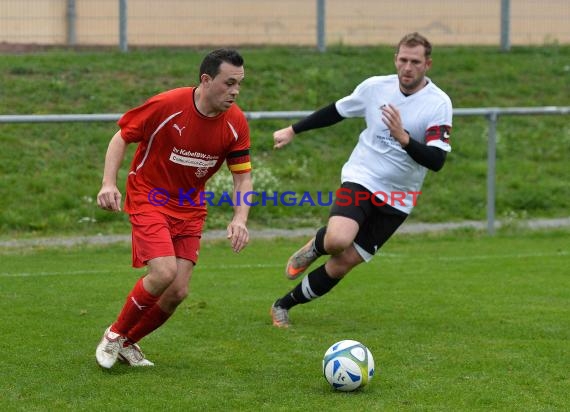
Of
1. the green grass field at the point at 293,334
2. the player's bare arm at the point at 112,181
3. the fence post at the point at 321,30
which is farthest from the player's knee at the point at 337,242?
the fence post at the point at 321,30

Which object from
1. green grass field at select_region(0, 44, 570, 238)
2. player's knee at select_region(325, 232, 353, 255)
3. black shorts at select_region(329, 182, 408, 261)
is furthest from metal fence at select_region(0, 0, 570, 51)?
player's knee at select_region(325, 232, 353, 255)

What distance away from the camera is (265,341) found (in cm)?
756

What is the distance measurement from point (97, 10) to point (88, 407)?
14318 mm

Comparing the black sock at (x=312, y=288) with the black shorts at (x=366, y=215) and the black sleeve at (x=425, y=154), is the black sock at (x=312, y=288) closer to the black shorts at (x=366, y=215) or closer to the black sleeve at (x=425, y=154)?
the black shorts at (x=366, y=215)

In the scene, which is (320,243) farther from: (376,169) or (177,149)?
(177,149)

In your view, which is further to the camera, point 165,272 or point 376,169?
point 376,169

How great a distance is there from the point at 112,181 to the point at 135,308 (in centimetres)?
81

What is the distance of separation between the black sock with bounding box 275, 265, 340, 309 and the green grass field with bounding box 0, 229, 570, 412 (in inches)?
7.6

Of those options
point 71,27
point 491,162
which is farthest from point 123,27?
point 491,162

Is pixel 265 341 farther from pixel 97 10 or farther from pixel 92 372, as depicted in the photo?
pixel 97 10

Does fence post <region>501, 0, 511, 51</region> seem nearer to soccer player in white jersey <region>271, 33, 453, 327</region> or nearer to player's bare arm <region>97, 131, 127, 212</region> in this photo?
soccer player in white jersey <region>271, 33, 453, 327</region>

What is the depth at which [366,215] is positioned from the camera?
795 cm

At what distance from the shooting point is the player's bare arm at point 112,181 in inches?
245

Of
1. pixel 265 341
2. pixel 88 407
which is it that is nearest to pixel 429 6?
pixel 265 341
